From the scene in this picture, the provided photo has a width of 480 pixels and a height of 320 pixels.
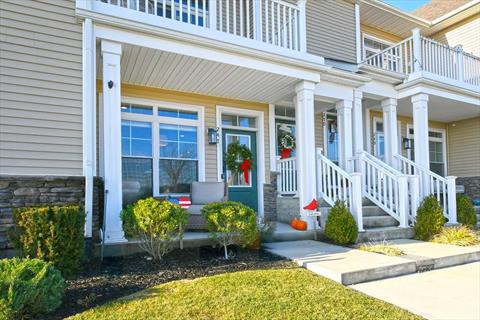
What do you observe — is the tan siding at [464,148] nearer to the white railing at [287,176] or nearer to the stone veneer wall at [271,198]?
the white railing at [287,176]

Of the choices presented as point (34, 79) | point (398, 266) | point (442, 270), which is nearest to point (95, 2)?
point (34, 79)

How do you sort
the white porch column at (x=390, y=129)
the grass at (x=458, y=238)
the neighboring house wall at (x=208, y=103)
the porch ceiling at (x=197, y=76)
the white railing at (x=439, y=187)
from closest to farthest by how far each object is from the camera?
1. the porch ceiling at (x=197, y=76)
2. the grass at (x=458, y=238)
3. the neighboring house wall at (x=208, y=103)
4. the white railing at (x=439, y=187)
5. the white porch column at (x=390, y=129)

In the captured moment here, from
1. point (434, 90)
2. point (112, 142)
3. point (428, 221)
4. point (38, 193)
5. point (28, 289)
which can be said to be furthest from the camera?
point (434, 90)

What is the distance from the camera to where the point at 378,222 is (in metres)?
6.52

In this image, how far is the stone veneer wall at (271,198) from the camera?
7797 mm

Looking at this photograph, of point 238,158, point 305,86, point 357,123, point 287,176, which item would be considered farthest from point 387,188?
point 238,158

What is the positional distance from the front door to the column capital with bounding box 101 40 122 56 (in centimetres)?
329

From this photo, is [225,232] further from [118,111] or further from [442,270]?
[442,270]

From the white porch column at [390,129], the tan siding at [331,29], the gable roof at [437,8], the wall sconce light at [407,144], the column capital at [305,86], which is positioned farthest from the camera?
the gable roof at [437,8]

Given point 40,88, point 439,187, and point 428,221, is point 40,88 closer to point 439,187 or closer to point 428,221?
point 428,221

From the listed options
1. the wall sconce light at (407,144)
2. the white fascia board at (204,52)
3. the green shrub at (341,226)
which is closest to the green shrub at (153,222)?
the white fascia board at (204,52)

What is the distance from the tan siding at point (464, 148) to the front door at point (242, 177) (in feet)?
25.0

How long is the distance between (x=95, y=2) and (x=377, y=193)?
6349 millimetres

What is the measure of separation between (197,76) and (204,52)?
0.87m
